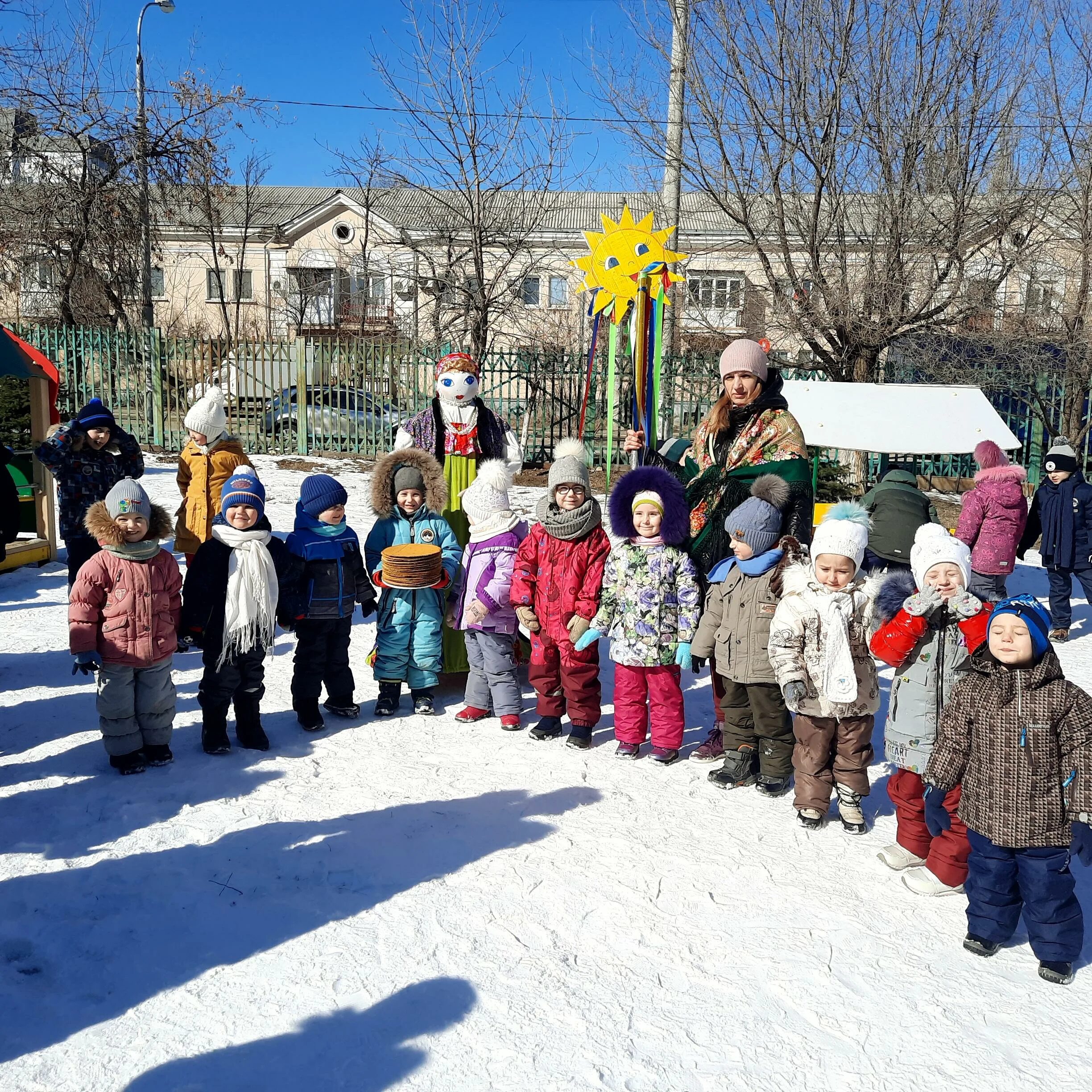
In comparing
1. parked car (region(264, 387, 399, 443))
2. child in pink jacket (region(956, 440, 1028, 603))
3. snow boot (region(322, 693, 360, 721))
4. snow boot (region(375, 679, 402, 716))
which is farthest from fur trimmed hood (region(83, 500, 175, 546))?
parked car (region(264, 387, 399, 443))

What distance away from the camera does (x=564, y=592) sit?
195 inches

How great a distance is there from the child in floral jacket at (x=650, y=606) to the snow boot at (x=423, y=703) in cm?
106

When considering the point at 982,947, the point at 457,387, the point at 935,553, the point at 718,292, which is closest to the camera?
the point at 982,947

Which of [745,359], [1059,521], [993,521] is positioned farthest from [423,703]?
[1059,521]

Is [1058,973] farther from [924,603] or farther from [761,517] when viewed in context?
[761,517]

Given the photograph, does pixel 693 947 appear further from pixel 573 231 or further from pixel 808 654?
pixel 573 231

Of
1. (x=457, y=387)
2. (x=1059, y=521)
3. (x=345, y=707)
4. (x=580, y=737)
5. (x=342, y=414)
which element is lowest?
(x=580, y=737)

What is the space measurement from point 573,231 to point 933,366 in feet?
58.0

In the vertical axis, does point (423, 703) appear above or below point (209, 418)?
Result: below

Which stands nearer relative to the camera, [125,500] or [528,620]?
[125,500]

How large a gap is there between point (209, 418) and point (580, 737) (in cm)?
325

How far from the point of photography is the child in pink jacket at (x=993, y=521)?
7.25 metres

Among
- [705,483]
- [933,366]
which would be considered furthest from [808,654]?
[933,366]

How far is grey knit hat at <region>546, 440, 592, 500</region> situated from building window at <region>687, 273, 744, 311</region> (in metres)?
9.32
